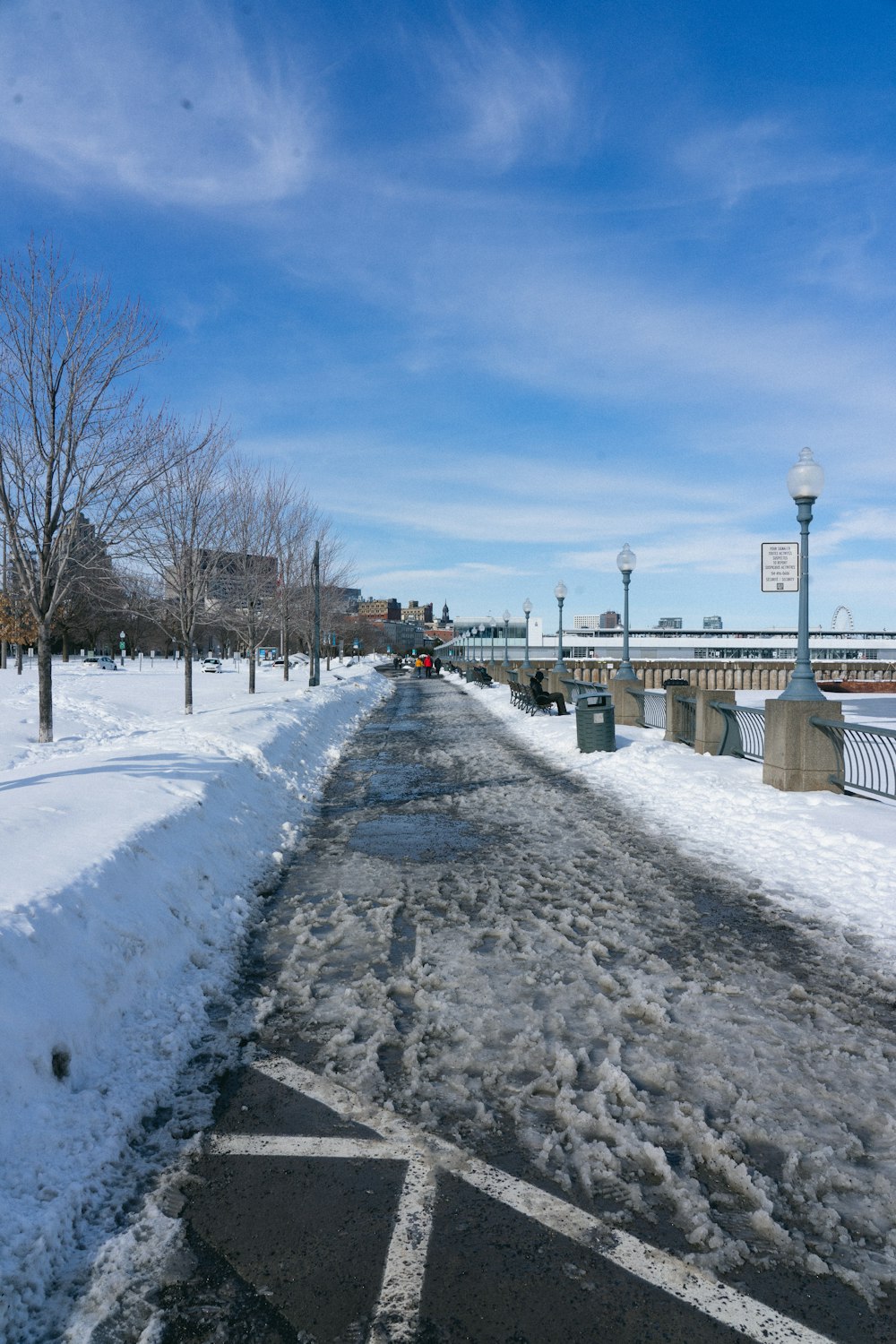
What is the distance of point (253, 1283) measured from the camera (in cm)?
254

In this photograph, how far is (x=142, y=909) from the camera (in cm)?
518

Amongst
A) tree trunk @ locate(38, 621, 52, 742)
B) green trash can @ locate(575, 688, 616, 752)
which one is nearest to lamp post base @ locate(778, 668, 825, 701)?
green trash can @ locate(575, 688, 616, 752)

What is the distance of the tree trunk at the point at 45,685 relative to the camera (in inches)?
604

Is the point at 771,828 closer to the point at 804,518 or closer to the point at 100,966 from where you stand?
the point at 804,518

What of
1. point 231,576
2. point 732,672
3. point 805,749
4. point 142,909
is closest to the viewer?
point 142,909

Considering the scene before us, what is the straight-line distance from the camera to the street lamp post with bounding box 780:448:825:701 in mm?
11414

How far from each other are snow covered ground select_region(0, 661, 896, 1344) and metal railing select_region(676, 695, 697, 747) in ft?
10.00

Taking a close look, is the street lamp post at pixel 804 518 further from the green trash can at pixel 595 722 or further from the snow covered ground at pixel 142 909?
the green trash can at pixel 595 722

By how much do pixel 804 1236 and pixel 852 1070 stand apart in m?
1.34

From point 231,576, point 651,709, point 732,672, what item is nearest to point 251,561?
point 231,576

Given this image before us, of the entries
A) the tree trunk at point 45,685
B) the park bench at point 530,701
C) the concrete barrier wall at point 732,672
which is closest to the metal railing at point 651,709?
the park bench at point 530,701

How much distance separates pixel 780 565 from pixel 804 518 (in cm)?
135

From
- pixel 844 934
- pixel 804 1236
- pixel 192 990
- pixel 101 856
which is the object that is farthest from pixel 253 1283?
pixel 844 934

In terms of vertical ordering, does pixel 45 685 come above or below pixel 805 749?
above
